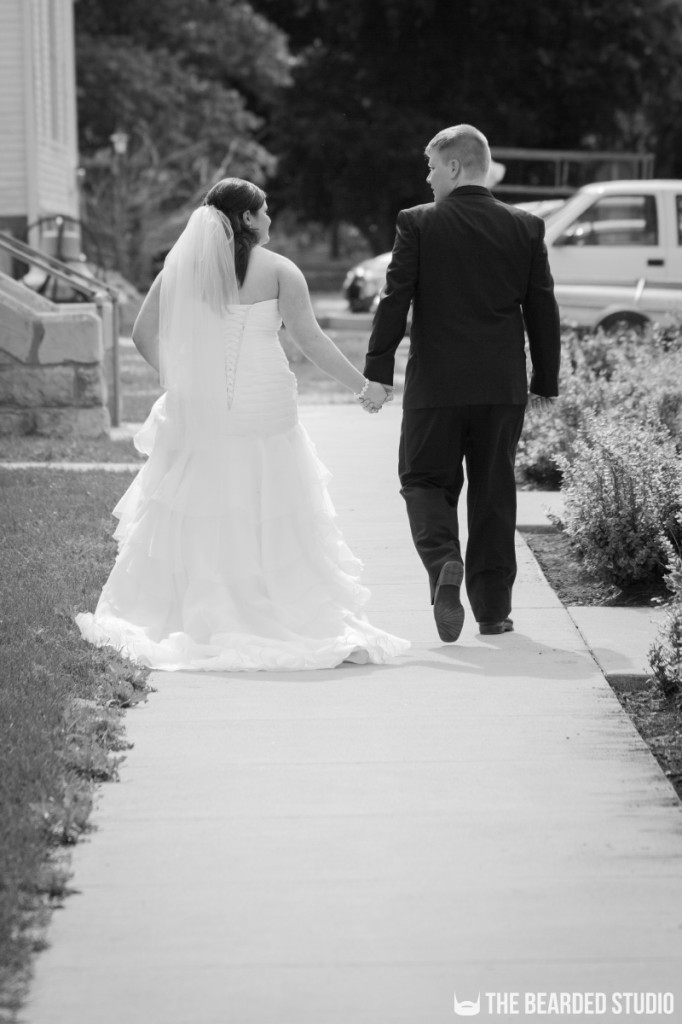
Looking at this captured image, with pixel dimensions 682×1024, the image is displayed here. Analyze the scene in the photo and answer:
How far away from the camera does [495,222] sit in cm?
603

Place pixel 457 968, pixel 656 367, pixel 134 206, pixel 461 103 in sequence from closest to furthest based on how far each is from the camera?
pixel 457 968
pixel 656 367
pixel 134 206
pixel 461 103

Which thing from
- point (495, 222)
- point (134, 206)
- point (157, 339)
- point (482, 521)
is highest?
point (134, 206)

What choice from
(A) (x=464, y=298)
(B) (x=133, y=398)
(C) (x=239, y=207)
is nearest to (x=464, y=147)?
(A) (x=464, y=298)

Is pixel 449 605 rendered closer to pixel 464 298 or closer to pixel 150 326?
pixel 464 298

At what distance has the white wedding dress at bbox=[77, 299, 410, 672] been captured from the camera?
6059 mm

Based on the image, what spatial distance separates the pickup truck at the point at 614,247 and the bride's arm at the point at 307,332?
10.0 m

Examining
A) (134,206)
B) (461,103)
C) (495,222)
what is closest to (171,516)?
(495,222)

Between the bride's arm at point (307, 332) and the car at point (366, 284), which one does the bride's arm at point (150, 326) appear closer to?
the bride's arm at point (307, 332)

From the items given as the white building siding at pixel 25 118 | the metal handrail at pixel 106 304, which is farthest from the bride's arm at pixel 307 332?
the white building siding at pixel 25 118

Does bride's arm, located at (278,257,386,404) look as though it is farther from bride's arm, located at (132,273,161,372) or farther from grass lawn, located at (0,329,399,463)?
grass lawn, located at (0,329,399,463)

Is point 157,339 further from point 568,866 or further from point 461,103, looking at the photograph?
point 461,103

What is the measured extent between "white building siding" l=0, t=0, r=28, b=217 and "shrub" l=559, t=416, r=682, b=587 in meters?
14.4

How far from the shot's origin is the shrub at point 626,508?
6.96 meters

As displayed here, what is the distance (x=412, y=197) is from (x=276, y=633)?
38594mm
